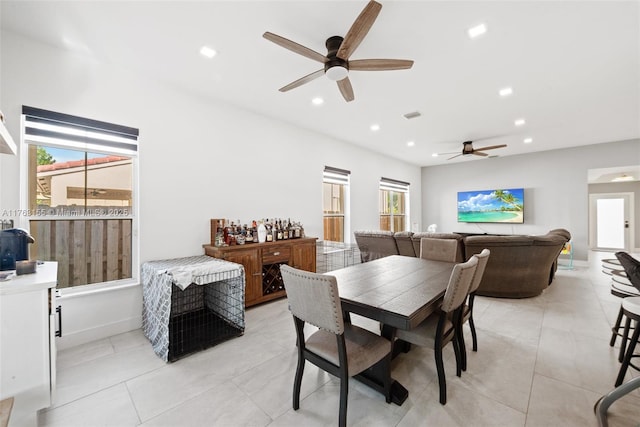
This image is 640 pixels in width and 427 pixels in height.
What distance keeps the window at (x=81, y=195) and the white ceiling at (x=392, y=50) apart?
30.5 inches

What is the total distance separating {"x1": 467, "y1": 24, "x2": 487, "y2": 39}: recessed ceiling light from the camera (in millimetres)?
2143

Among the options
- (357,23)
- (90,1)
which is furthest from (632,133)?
(90,1)

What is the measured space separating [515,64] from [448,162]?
17.9 feet

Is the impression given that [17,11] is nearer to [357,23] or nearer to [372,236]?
[357,23]

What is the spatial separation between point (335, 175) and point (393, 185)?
2.59 meters

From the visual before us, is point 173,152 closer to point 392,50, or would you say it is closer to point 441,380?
point 392,50

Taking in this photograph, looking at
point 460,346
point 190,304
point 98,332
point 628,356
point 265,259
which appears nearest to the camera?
point 628,356

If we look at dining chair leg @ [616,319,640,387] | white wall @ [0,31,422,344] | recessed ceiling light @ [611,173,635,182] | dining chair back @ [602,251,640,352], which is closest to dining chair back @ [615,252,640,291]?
dining chair back @ [602,251,640,352]

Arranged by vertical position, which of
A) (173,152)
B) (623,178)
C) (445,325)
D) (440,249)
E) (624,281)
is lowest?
(445,325)

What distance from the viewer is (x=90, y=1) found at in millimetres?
1879

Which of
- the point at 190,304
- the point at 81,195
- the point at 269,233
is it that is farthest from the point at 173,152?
the point at 190,304

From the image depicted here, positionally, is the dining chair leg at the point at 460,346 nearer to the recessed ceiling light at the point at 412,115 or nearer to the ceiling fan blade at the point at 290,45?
the ceiling fan blade at the point at 290,45

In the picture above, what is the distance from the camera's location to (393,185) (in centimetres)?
728

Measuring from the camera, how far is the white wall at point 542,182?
19.1 feet
